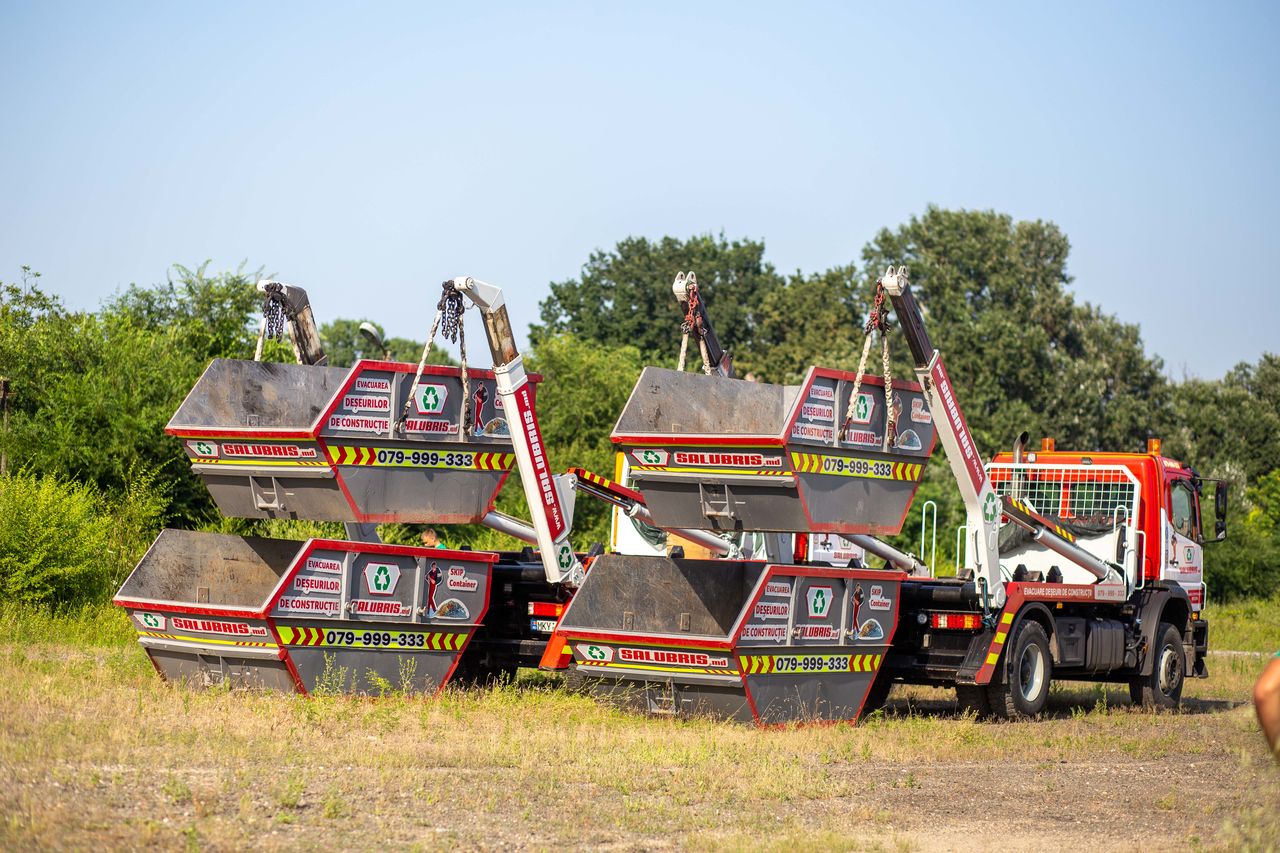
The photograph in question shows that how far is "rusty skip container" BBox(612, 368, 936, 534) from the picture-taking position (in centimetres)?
1233

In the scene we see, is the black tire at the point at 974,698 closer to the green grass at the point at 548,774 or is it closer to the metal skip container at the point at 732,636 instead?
the green grass at the point at 548,774

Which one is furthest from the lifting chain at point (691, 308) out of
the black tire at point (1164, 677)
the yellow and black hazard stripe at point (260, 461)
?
the black tire at point (1164, 677)

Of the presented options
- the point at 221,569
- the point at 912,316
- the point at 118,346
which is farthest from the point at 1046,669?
the point at 118,346

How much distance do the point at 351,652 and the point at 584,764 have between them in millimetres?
3689

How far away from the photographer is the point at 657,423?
1348cm

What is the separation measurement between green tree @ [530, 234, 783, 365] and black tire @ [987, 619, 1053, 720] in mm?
42023

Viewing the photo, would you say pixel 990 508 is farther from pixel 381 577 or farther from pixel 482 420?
pixel 381 577

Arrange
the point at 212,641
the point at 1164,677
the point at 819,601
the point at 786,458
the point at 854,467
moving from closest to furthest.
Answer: the point at 786,458 → the point at 854,467 → the point at 819,601 → the point at 212,641 → the point at 1164,677

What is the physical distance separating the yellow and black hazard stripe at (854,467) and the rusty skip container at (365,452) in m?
3.42

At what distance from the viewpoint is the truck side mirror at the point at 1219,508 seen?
17.2 m

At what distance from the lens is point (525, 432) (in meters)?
14.4

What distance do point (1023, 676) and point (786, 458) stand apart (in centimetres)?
428

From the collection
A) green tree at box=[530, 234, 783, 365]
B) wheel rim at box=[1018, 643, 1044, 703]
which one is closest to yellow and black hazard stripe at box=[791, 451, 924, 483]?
wheel rim at box=[1018, 643, 1044, 703]

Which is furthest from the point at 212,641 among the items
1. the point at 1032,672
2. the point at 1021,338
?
the point at 1021,338
